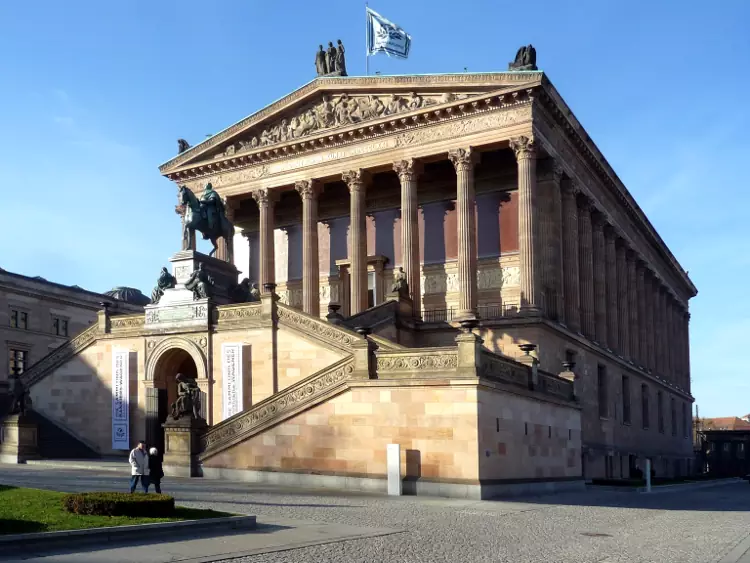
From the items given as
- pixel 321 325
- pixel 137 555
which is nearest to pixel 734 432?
pixel 321 325

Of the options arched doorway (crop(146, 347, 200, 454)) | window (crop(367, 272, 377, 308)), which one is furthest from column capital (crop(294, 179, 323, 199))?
arched doorway (crop(146, 347, 200, 454))

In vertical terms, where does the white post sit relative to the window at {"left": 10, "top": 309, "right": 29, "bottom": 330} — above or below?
below

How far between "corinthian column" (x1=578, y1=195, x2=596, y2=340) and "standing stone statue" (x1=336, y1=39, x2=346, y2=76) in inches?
731

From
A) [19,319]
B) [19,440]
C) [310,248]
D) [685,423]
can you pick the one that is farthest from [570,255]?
[685,423]

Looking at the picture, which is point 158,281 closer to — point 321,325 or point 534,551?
point 321,325

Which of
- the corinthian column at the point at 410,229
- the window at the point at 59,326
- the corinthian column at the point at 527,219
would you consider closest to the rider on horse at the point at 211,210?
the corinthian column at the point at 410,229

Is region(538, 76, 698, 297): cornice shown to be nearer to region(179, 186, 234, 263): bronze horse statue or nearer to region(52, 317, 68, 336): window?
region(179, 186, 234, 263): bronze horse statue

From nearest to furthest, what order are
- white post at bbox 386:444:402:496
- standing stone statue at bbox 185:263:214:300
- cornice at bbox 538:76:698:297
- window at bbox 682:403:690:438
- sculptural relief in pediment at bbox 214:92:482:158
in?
white post at bbox 386:444:402:496
standing stone statue at bbox 185:263:214:300
cornice at bbox 538:76:698:297
sculptural relief in pediment at bbox 214:92:482:158
window at bbox 682:403:690:438

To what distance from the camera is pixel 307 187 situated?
60500 mm

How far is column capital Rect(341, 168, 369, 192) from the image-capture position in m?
58.3

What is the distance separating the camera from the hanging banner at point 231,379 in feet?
139

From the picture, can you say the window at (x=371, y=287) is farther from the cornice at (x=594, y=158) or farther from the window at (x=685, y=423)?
the window at (x=685, y=423)

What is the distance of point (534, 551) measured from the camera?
18359 mm

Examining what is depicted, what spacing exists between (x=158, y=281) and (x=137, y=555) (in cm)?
3081
